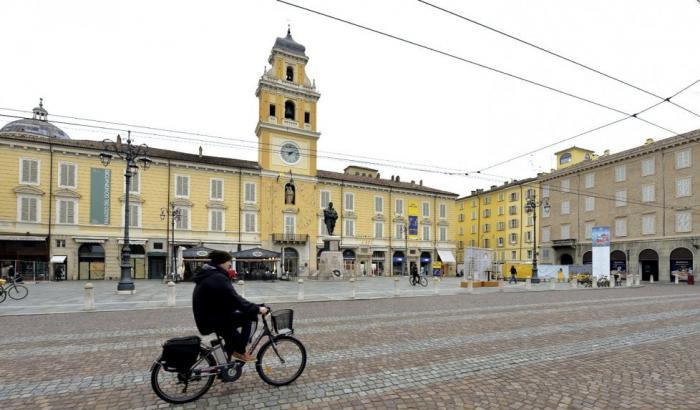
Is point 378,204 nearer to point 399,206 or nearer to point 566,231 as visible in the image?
point 399,206

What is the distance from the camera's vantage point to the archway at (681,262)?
113 ft

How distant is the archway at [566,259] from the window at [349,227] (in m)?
27.2

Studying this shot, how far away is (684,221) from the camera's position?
3572cm

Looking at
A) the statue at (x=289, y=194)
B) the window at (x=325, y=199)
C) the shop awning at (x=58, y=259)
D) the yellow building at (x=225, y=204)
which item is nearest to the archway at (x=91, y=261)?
the yellow building at (x=225, y=204)

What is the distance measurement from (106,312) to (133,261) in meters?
24.7

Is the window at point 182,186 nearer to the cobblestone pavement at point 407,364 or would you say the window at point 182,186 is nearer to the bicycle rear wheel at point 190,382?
the cobblestone pavement at point 407,364

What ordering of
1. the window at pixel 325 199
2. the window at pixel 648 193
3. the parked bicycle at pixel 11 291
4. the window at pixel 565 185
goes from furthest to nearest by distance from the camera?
the window at pixel 565 185
the window at pixel 325 199
the window at pixel 648 193
the parked bicycle at pixel 11 291

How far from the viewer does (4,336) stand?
27.5ft

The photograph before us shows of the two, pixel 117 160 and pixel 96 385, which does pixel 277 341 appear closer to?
pixel 96 385

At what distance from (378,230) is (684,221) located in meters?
30.1

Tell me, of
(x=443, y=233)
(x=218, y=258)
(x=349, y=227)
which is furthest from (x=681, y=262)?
(x=218, y=258)

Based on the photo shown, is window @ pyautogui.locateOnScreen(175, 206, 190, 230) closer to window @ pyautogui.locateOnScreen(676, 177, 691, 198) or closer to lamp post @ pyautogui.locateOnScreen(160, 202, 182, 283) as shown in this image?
lamp post @ pyautogui.locateOnScreen(160, 202, 182, 283)

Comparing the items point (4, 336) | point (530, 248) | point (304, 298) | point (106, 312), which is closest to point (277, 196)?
point (304, 298)

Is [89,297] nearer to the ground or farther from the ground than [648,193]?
nearer to the ground
